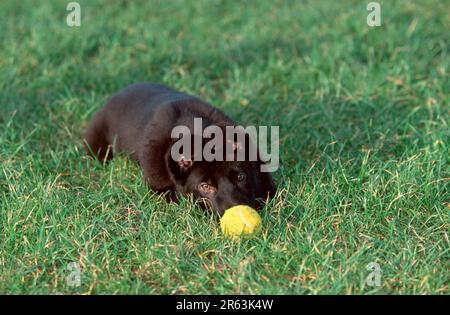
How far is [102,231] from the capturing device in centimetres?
442

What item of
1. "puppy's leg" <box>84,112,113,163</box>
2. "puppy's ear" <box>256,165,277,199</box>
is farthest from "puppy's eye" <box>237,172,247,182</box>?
"puppy's leg" <box>84,112,113,163</box>

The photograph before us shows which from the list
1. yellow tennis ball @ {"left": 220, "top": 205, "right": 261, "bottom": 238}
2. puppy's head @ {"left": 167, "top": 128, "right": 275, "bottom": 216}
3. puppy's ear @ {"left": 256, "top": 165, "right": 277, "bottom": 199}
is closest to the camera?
yellow tennis ball @ {"left": 220, "top": 205, "right": 261, "bottom": 238}

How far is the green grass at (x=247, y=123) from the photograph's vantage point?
13.3 feet

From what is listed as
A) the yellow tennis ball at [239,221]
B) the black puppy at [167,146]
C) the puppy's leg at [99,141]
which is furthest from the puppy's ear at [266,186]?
the puppy's leg at [99,141]

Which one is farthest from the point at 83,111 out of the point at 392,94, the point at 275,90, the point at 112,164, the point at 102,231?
the point at 392,94

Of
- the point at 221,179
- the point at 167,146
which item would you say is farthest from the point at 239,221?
the point at 167,146

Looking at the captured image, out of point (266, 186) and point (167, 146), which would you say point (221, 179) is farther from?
point (167, 146)

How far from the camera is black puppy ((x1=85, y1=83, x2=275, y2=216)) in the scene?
15.0 ft

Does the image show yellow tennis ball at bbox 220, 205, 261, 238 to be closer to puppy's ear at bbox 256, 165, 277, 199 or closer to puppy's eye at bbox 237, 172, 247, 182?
puppy's eye at bbox 237, 172, 247, 182

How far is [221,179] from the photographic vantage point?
15.0 ft

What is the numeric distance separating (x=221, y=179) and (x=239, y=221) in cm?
38

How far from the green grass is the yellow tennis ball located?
78mm
